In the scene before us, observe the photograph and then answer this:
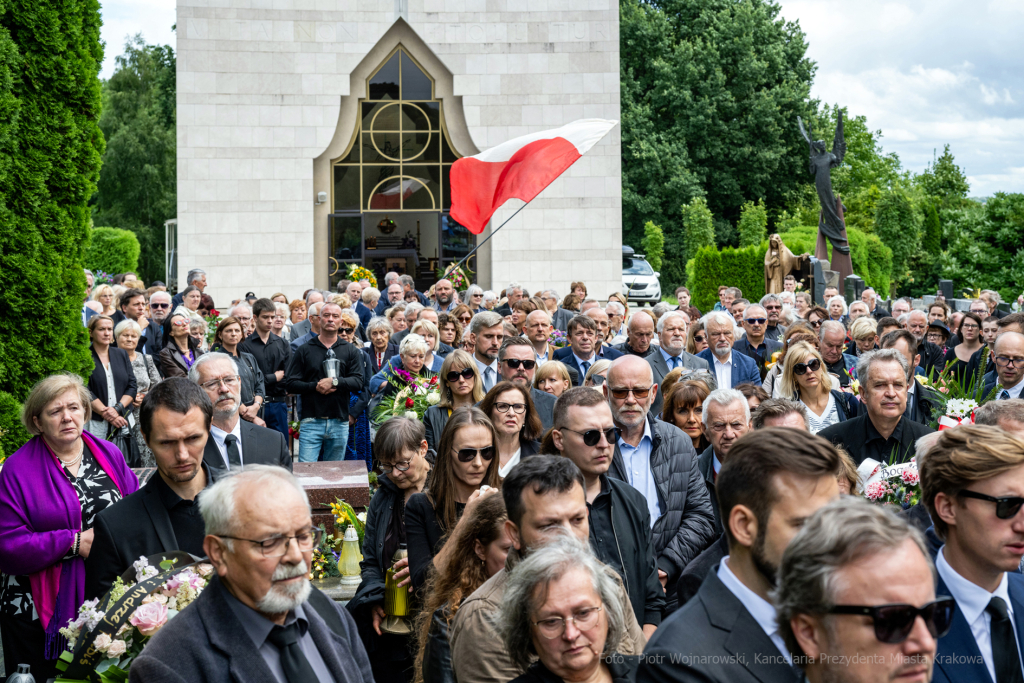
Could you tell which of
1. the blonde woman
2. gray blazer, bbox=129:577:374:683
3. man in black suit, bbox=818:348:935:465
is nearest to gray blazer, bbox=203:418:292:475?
gray blazer, bbox=129:577:374:683

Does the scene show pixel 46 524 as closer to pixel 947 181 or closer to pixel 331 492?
pixel 331 492

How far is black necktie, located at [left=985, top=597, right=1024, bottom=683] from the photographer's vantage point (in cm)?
296

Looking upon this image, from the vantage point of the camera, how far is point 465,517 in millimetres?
3891

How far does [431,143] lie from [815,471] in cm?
2496

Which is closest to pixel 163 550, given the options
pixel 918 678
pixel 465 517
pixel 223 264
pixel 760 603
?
pixel 465 517

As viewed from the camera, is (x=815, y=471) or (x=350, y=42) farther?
(x=350, y=42)

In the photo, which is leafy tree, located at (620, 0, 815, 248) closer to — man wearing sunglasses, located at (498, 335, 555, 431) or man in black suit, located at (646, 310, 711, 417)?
man in black suit, located at (646, 310, 711, 417)

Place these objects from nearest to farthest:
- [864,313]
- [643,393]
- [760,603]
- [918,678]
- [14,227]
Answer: [918,678] < [760,603] < [643,393] < [14,227] < [864,313]

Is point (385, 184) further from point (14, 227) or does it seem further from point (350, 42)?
point (14, 227)

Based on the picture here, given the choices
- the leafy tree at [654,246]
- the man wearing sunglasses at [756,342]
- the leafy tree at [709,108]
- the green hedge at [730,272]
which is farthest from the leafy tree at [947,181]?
the man wearing sunglasses at [756,342]

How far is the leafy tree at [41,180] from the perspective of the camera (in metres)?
7.51

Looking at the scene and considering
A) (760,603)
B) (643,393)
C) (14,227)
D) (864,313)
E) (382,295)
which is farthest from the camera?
(382,295)

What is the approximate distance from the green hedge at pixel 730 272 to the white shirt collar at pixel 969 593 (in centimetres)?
2695

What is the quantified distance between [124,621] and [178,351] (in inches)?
281
